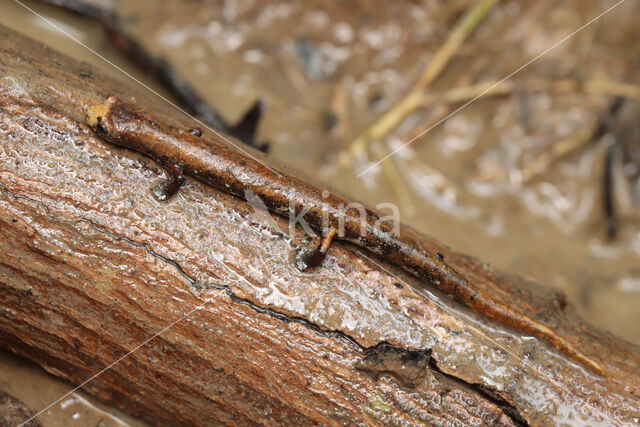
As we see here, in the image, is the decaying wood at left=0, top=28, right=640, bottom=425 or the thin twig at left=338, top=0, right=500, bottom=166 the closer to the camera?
the decaying wood at left=0, top=28, right=640, bottom=425

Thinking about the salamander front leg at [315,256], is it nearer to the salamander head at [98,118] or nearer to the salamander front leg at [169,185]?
the salamander front leg at [169,185]

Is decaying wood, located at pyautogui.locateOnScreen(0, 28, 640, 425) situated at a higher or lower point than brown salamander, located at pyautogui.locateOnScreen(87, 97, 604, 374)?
lower

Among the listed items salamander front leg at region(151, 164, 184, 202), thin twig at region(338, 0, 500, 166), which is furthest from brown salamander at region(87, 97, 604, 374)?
thin twig at region(338, 0, 500, 166)

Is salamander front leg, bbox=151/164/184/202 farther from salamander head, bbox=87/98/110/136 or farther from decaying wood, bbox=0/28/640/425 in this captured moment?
salamander head, bbox=87/98/110/136

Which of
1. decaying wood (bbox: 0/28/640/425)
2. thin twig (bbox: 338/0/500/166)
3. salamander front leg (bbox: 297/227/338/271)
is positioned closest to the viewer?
decaying wood (bbox: 0/28/640/425)

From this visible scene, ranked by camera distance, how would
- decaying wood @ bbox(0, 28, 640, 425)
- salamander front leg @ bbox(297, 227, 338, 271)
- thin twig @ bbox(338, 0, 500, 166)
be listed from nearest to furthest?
decaying wood @ bbox(0, 28, 640, 425), salamander front leg @ bbox(297, 227, 338, 271), thin twig @ bbox(338, 0, 500, 166)

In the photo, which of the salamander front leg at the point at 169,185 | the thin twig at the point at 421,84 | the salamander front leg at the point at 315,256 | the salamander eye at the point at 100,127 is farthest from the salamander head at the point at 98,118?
the thin twig at the point at 421,84

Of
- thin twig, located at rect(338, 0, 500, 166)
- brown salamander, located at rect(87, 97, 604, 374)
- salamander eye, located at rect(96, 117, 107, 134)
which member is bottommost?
salamander eye, located at rect(96, 117, 107, 134)

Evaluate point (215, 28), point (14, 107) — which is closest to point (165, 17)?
point (215, 28)
